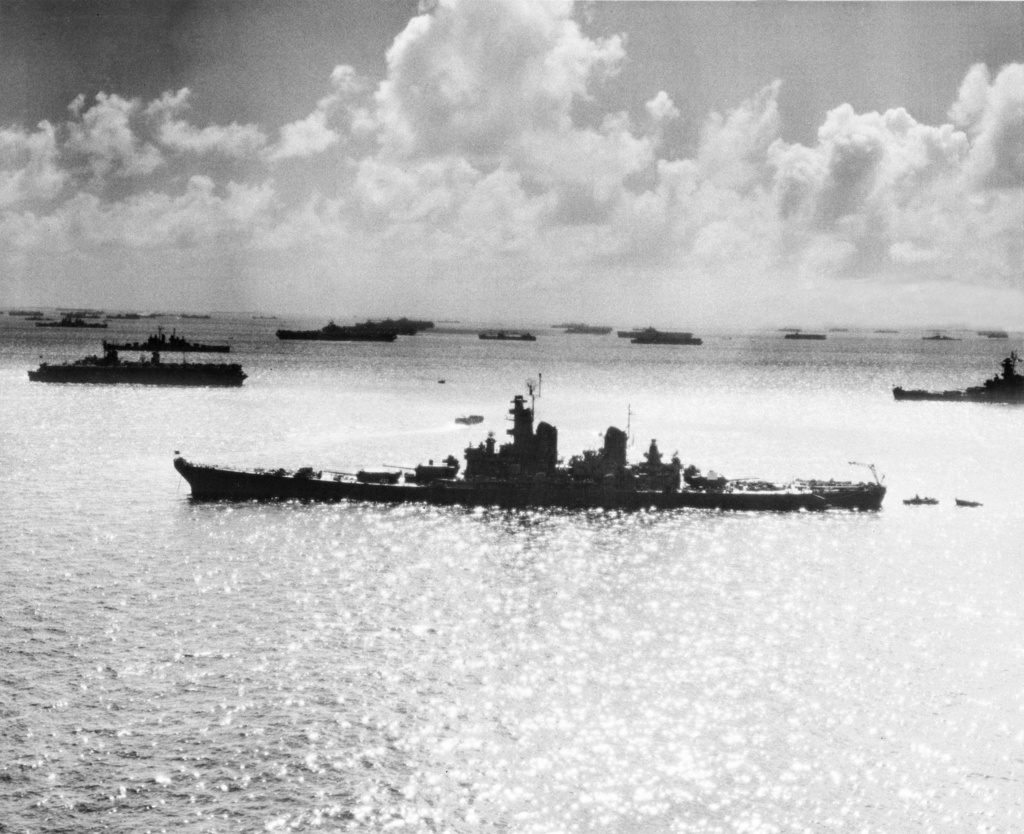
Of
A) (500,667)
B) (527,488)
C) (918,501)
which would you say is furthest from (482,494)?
(500,667)

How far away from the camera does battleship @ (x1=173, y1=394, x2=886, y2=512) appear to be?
87000 mm

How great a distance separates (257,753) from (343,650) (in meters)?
10.9

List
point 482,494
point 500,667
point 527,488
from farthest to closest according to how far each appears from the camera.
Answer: point 527,488 < point 482,494 < point 500,667

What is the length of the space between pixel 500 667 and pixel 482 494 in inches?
1648

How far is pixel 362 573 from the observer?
61938mm

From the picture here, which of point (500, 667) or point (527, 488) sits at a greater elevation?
point (527, 488)

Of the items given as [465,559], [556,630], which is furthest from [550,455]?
[556,630]

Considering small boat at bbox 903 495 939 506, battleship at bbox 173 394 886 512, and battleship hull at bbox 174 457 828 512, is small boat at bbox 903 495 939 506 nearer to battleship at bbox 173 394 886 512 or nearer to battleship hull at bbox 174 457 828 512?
battleship at bbox 173 394 886 512

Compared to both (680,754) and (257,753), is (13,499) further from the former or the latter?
(680,754)

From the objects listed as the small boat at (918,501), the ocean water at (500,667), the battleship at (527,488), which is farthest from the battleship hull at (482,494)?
the small boat at (918,501)

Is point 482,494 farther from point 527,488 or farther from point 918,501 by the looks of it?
point 918,501

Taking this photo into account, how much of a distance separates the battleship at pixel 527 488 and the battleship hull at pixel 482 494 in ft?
0.27

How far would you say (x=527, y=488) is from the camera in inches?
3457

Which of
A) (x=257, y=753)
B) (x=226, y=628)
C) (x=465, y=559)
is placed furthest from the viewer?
(x=465, y=559)
